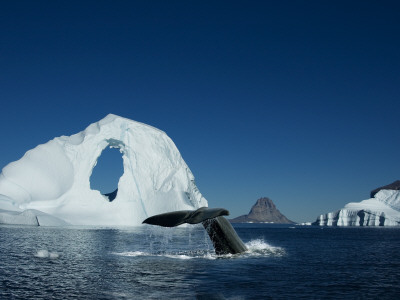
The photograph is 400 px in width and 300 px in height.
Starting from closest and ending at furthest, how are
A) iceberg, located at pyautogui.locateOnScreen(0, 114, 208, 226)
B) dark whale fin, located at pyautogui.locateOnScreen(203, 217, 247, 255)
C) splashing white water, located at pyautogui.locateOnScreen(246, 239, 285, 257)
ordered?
dark whale fin, located at pyautogui.locateOnScreen(203, 217, 247, 255)
splashing white water, located at pyautogui.locateOnScreen(246, 239, 285, 257)
iceberg, located at pyautogui.locateOnScreen(0, 114, 208, 226)

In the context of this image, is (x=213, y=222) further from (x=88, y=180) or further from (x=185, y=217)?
(x=88, y=180)

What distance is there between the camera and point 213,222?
1719 cm

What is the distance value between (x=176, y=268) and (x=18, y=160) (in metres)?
60.1

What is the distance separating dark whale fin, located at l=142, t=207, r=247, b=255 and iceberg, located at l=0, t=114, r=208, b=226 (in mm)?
48879

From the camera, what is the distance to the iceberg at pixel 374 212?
391ft

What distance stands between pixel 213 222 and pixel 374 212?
117m

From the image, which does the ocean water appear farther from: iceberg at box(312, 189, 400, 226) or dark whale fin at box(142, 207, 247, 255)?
iceberg at box(312, 189, 400, 226)

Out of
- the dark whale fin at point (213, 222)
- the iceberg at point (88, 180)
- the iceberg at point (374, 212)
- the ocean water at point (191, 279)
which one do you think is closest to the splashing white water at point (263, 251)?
the dark whale fin at point (213, 222)

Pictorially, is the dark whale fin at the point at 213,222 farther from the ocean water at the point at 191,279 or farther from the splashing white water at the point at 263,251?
the splashing white water at the point at 263,251

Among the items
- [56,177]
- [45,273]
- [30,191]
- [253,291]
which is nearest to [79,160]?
[56,177]

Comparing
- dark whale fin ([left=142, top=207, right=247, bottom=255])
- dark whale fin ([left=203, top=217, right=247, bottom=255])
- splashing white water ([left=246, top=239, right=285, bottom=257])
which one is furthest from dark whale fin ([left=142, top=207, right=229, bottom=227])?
splashing white water ([left=246, top=239, right=285, bottom=257])

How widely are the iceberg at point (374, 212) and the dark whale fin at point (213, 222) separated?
11246 cm

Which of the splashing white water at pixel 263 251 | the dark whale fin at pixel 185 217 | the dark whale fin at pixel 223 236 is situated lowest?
the splashing white water at pixel 263 251

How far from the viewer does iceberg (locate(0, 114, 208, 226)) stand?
213ft
